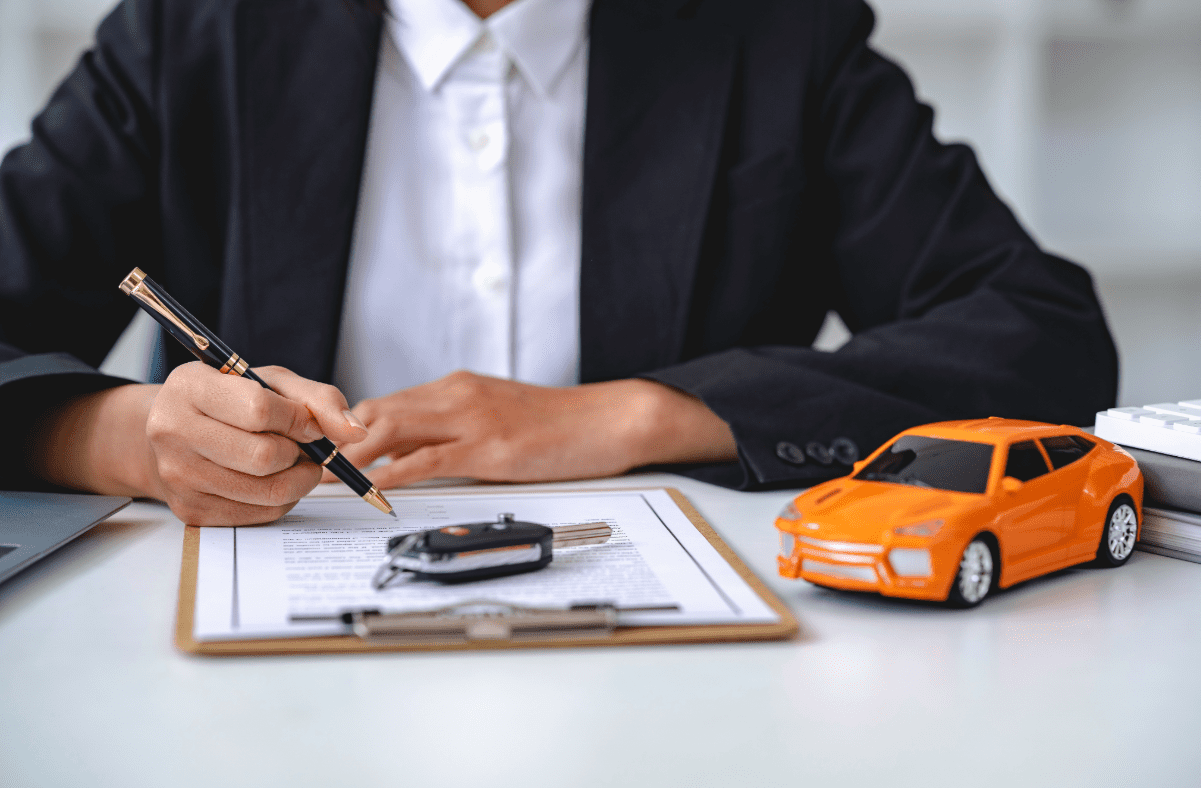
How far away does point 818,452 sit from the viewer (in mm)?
780

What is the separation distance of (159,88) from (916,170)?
31.2 inches

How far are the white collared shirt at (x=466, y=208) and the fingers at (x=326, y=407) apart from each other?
1.48 feet

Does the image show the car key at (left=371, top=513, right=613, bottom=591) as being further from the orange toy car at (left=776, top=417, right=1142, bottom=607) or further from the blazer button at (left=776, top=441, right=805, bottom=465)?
the blazer button at (left=776, top=441, right=805, bottom=465)

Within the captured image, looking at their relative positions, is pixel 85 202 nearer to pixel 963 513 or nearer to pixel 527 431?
pixel 527 431

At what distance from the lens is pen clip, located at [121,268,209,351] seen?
57 cm

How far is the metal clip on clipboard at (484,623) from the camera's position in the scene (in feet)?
1.35

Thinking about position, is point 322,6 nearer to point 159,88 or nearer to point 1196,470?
point 159,88

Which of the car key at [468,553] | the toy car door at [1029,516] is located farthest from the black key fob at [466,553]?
the toy car door at [1029,516]

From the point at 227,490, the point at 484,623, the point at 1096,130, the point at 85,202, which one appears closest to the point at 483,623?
the point at 484,623

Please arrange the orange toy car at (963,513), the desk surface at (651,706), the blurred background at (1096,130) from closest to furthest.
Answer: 1. the desk surface at (651,706)
2. the orange toy car at (963,513)
3. the blurred background at (1096,130)

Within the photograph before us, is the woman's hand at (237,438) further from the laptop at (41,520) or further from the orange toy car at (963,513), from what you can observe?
the orange toy car at (963,513)

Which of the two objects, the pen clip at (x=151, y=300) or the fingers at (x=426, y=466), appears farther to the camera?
the fingers at (x=426, y=466)

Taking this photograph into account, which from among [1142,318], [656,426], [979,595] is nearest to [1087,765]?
[979,595]

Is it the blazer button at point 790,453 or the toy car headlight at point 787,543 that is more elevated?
the blazer button at point 790,453
